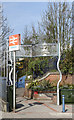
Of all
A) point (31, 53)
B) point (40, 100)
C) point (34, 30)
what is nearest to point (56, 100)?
point (40, 100)

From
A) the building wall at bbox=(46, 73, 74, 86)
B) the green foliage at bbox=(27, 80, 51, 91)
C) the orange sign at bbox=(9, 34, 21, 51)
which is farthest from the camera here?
the building wall at bbox=(46, 73, 74, 86)

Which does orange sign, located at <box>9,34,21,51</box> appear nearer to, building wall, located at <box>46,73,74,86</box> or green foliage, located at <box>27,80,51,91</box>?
green foliage, located at <box>27,80,51,91</box>

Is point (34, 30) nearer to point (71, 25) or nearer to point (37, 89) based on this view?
point (71, 25)

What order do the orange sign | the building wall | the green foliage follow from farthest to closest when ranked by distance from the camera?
the building wall, the green foliage, the orange sign

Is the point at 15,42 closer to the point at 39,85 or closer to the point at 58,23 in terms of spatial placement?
the point at 39,85

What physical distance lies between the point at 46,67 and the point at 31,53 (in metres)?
4.90

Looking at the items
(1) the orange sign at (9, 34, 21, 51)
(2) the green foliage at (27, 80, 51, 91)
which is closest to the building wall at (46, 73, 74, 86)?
(2) the green foliage at (27, 80, 51, 91)

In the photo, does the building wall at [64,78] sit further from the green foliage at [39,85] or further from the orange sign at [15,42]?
the orange sign at [15,42]

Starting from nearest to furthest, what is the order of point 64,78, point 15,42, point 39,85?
point 15,42 → point 39,85 → point 64,78

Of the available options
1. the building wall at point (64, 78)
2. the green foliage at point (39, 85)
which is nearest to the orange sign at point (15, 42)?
the green foliage at point (39, 85)

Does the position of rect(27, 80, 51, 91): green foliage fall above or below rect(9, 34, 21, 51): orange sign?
below

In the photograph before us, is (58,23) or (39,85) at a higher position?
(58,23)

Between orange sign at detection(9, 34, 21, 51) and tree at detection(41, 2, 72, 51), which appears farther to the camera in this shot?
tree at detection(41, 2, 72, 51)

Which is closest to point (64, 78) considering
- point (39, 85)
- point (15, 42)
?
point (39, 85)
